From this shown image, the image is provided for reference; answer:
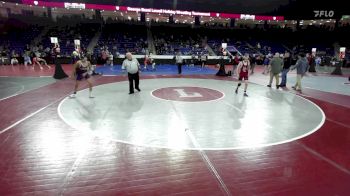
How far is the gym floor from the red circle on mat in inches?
10.0

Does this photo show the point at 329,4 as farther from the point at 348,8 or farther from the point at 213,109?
the point at 213,109

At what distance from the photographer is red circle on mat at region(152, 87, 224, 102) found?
11.3 metres

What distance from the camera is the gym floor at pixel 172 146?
4504 millimetres

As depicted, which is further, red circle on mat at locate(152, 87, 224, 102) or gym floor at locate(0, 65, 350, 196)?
red circle on mat at locate(152, 87, 224, 102)

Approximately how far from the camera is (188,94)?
1223 cm

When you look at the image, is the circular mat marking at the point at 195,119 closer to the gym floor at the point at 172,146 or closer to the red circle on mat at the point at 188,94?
the gym floor at the point at 172,146

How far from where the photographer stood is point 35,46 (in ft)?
102

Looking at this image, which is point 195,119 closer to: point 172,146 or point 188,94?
point 172,146

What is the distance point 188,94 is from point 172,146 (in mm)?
6273

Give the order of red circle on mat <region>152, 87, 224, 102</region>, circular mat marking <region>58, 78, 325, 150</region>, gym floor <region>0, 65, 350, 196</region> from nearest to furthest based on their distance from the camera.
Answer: gym floor <region>0, 65, 350, 196</region> < circular mat marking <region>58, 78, 325, 150</region> < red circle on mat <region>152, 87, 224, 102</region>

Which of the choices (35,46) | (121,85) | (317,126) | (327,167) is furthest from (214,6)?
(327,167)

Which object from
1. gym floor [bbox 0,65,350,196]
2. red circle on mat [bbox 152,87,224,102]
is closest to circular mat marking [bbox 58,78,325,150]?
gym floor [bbox 0,65,350,196]

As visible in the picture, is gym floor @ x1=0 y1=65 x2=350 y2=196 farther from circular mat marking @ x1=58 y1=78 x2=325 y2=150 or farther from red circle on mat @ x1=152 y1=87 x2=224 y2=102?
red circle on mat @ x1=152 y1=87 x2=224 y2=102

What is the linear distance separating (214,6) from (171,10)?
23.1 ft
